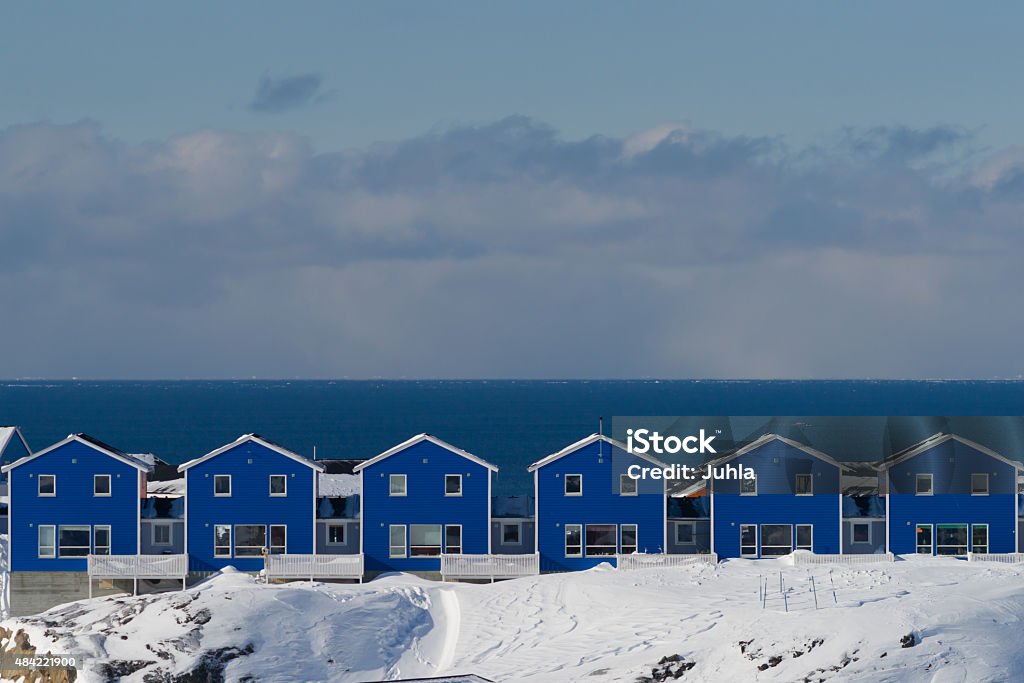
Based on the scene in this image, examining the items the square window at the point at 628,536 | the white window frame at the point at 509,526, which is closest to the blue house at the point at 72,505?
the white window frame at the point at 509,526

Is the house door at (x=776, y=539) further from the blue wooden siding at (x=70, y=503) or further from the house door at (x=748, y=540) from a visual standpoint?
the blue wooden siding at (x=70, y=503)

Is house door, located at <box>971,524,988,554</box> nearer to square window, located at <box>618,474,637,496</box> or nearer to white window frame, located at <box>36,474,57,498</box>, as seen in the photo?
square window, located at <box>618,474,637,496</box>

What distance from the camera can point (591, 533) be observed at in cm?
7044

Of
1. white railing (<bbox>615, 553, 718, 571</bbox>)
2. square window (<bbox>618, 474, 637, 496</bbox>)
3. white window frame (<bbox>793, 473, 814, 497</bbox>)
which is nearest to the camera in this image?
white railing (<bbox>615, 553, 718, 571</bbox>)

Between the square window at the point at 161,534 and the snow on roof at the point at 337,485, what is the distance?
6779mm

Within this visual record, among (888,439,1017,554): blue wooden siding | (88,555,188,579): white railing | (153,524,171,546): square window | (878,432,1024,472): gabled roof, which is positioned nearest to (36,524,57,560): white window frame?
(88,555,188,579): white railing

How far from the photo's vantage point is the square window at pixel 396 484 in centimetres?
7069

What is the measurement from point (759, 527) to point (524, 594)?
12.5 metres

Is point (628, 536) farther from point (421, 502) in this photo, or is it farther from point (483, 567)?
point (421, 502)

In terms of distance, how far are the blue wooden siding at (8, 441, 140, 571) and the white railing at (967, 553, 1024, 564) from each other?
118 ft

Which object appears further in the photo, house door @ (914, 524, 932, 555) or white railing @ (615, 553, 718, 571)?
house door @ (914, 524, 932, 555)

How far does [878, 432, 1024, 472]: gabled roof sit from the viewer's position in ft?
232

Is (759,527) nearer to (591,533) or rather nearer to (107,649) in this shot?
(591,533)

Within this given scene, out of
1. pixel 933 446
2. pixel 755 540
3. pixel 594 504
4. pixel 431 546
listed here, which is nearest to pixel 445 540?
pixel 431 546
